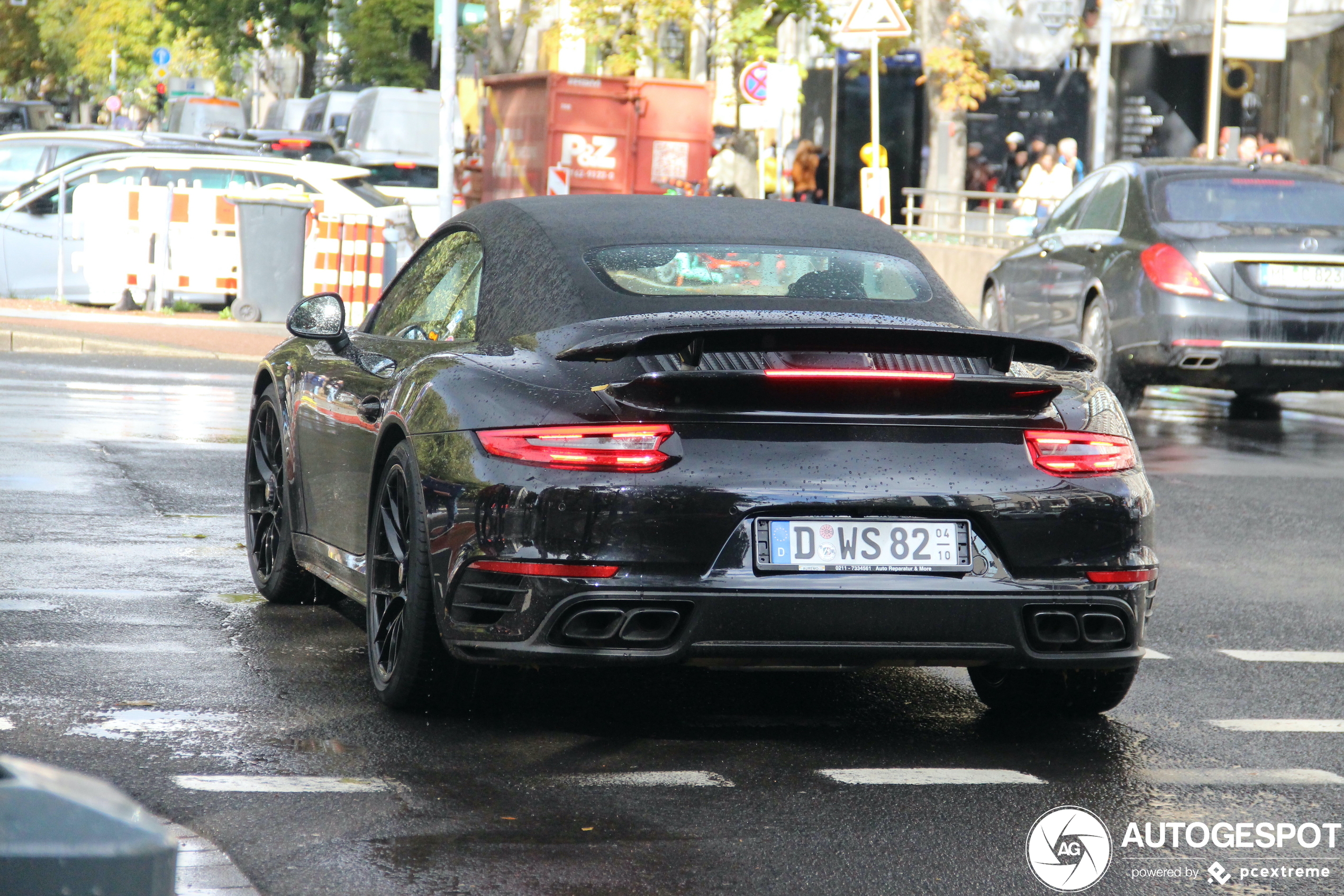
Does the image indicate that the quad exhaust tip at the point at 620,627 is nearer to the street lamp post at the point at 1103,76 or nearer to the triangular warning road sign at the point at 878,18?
the triangular warning road sign at the point at 878,18

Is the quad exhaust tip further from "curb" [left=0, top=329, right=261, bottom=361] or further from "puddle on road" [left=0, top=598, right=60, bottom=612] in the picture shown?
"curb" [left=0, top=329, right=261, bottom=361]

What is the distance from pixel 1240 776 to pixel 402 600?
2.05 m

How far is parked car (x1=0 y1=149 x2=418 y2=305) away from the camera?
68.0 ft

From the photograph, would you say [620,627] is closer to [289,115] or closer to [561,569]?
[561,569]

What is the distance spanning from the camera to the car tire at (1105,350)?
1339 cm

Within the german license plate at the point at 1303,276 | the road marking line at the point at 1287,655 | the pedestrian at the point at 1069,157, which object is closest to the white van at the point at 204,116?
the pedestrian at the point at 1069,157

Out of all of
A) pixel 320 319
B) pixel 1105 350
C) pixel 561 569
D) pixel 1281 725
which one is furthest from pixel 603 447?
pixel 1105 350

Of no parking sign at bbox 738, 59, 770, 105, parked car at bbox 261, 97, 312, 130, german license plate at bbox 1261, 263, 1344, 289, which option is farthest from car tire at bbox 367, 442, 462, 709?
parked car at bbox 261, 97, 312, 130

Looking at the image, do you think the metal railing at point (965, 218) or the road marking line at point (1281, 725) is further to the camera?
the metal railing at point (965, 218)

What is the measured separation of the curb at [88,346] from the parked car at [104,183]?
3.18 m

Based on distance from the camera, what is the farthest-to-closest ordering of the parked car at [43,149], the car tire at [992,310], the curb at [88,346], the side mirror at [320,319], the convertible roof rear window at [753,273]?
the parked car at [43,149] → the curb at [88,346] → the car tire at [992,310] → the side mirror at [320,319] → the convertible roof rear window at [753,273]

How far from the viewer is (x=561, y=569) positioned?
4.68m

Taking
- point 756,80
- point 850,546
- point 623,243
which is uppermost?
point 756,80

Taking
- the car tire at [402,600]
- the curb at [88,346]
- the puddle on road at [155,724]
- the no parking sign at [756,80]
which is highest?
the no parking sign at [756,80]
